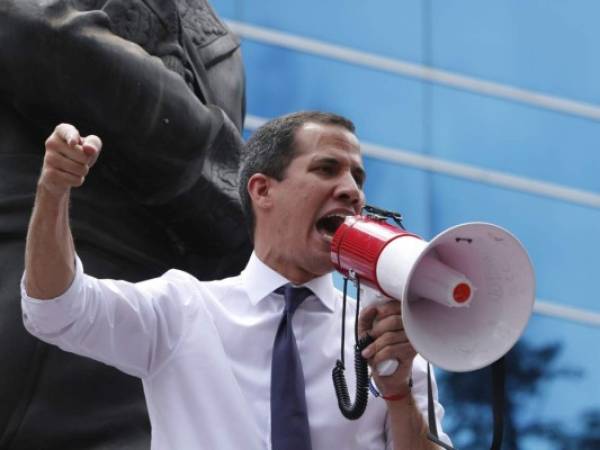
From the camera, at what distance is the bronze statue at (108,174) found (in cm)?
450

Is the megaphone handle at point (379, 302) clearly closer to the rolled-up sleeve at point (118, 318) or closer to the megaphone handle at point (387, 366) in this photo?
the megaphone handle at point (387, 366)

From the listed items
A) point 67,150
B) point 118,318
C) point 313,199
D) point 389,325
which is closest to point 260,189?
point 313,199

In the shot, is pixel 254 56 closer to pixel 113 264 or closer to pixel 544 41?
pixel 544 41

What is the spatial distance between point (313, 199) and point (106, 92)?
2.64ft

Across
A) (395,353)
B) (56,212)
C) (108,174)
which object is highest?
(56,212)

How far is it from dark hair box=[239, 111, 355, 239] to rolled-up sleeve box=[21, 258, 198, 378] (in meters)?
0.36

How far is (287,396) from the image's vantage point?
12.6ft

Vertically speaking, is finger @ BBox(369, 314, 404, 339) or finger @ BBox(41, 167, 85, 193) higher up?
finger @ BBox(41, 167, 85, 193)

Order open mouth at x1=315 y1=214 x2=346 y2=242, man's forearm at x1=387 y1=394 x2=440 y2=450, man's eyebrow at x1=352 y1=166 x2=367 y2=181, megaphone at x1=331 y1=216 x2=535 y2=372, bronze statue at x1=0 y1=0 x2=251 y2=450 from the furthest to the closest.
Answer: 1. bronze statue at x1=0 y1=0 x2=251 y2=450
2. man's eyebrow at x1=352 y1=166 x2=367 y2=181
3. open mouth at x1=315 y1=214 x2=346 y2=242
4. man's forearm at x1=387 y1=394 x2=440 y2=450
5. megaphone at x1=331 y1=216 x2=535 y2=372

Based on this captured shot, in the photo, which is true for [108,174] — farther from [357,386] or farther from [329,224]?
[357,386]

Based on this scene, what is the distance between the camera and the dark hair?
4223 millimetres

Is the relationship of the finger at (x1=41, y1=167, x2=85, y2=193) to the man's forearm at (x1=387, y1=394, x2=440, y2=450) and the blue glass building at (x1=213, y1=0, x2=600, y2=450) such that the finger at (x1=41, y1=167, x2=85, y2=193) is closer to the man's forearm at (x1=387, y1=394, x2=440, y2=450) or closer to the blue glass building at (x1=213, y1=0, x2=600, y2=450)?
the man's forearm at (x1=387, y1=394, x2=440, y2=450)

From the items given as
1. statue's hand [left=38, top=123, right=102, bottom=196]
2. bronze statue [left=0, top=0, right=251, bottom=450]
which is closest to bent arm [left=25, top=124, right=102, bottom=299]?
statue's hand [left=38, top=123, right=102, bottom=196]

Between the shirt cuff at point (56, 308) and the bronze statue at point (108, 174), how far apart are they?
0.83 m
